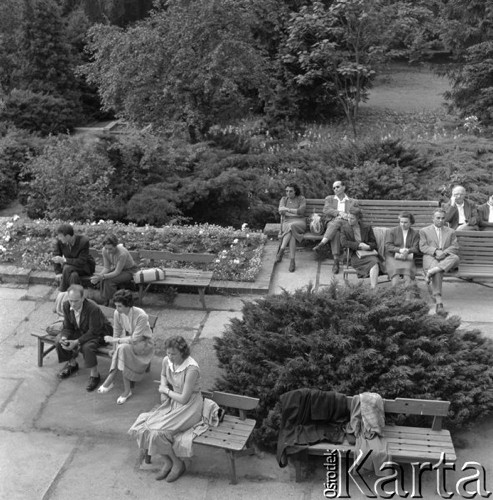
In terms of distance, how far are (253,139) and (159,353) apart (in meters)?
8.63

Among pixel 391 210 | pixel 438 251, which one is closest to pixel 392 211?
pixel 391 210

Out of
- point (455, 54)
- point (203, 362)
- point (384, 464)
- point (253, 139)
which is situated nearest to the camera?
point (384, 464)

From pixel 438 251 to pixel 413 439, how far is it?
3991mm

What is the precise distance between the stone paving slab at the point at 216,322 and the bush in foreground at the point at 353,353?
125 centimetres

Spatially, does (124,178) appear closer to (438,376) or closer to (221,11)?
(221,11)

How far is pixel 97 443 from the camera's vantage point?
7.59m

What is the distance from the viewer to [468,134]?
1762 centimetres

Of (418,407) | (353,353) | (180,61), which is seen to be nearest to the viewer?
(418,407)

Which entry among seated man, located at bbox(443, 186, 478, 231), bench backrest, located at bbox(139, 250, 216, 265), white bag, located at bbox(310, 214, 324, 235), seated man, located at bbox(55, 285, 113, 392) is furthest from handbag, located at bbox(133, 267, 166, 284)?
seated man, located at bbox(443, 186, 478, 231)

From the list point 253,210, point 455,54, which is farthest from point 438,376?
point 455,54

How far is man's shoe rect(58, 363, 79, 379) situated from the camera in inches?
345

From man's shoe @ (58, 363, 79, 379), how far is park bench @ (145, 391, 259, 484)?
6.34 feet

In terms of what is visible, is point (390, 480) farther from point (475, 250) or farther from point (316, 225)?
point (316, 225)

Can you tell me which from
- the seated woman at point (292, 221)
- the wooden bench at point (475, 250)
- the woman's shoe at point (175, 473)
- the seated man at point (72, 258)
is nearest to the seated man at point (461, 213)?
the wooden bench at point (475, 250)
